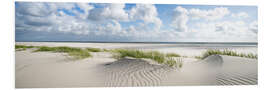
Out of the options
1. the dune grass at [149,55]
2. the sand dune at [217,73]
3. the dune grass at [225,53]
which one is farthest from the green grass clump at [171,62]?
the dune grass at [225,53]

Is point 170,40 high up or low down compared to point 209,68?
up

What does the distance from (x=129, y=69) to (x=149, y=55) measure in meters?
0.46

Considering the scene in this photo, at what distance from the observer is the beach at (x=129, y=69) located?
3.61 metres

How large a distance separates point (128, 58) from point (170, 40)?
0.83 m

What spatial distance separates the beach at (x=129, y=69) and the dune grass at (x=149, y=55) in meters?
0.07

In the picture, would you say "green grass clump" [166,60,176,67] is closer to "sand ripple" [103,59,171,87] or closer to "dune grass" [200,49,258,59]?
"sand ripple" [103,59,171,87]

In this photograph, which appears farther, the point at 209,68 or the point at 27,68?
the point at 209,68

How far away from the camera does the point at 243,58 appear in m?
3.99

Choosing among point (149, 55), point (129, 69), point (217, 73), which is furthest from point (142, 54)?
point (217, 73)

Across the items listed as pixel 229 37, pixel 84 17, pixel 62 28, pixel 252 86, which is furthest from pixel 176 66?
pixel 62 28

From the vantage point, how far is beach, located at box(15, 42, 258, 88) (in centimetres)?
361
